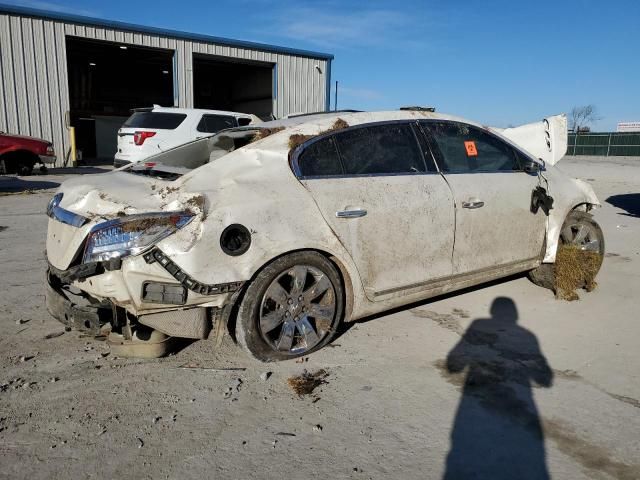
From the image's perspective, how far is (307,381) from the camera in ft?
10.3

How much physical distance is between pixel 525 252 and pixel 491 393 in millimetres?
1879

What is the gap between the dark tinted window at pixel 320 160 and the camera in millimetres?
3383

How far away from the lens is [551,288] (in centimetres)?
497

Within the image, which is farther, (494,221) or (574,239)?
(574,239)

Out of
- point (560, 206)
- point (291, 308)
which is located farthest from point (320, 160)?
point (560, 206)

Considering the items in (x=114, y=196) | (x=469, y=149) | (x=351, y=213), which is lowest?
(x=351, y=213)

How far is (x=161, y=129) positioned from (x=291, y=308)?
1104 cm

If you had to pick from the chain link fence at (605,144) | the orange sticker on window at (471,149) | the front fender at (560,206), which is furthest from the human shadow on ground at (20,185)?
the chain link fence at (605,144)

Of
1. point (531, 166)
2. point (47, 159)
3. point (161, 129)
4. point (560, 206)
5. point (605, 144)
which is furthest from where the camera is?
point (605, 144)

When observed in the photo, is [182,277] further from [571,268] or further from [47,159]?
[47,159]

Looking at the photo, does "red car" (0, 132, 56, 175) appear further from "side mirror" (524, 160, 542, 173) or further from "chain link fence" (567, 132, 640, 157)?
"chain link fence" (567, 132, 640, 157)

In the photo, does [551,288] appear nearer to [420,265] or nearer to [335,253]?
[420,265]

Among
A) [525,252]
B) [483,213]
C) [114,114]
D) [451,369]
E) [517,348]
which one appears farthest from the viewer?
[114,114]

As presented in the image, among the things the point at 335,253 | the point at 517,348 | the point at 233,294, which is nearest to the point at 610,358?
the point at 517,348
